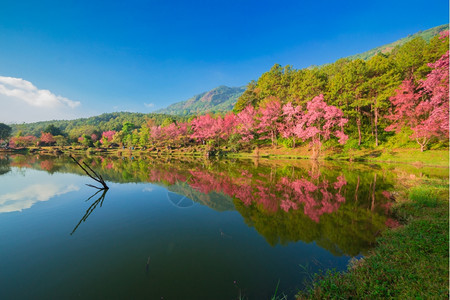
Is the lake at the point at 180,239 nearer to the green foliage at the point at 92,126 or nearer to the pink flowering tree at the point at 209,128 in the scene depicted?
the pink flowering tree at the point at 209,128

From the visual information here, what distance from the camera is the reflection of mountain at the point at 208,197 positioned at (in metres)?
11.0

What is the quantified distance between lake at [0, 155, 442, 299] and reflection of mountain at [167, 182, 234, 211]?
3.2 inches

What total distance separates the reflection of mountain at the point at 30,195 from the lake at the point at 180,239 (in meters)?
0.06

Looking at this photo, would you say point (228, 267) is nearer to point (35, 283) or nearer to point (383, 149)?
point (35, 283)

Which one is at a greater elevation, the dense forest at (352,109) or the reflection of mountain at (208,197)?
the dense forest at (352,109)

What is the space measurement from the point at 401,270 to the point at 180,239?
6900 millimetres

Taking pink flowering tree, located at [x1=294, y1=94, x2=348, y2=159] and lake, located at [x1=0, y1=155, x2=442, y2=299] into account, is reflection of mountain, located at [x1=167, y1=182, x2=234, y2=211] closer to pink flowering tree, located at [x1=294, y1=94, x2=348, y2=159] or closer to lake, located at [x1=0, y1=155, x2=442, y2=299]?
lake, located at [x1=0, y1=155, x2=442, y2=299]

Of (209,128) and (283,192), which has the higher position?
(209,128)

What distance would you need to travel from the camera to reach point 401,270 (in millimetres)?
4477

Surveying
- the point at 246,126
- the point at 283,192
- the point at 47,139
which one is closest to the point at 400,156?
the point at 283,192

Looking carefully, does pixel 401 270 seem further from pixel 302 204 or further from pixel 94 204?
pixel 94 204

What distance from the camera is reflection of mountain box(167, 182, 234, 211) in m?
11.0

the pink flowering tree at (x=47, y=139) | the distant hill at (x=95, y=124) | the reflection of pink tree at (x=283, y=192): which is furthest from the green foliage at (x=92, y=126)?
the reflection of pink tree at (x=283, y=192)

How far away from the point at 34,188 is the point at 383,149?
46.8m
